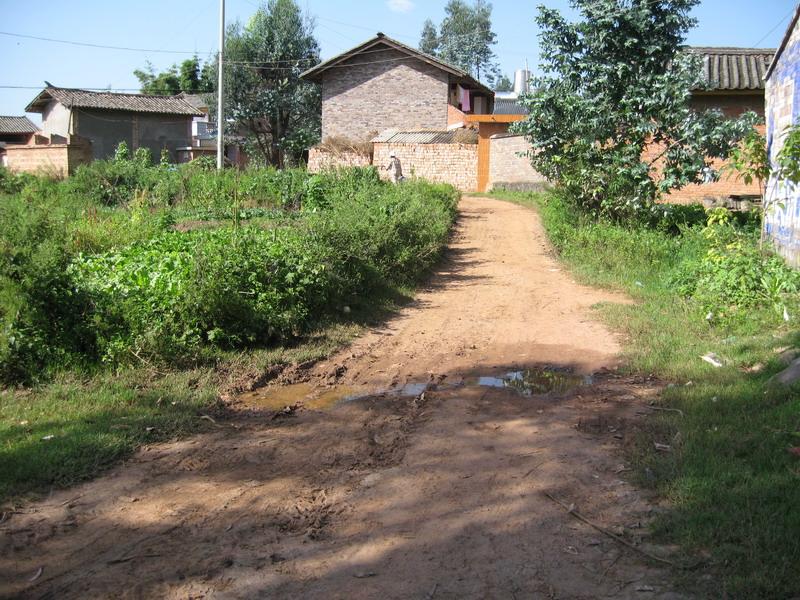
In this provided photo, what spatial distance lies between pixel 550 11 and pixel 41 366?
1193 cm

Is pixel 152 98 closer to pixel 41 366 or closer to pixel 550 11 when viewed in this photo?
pixel 550 11

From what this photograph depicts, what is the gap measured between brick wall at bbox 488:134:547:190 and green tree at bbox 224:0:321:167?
39.5 ft

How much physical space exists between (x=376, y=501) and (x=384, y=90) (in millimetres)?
31689

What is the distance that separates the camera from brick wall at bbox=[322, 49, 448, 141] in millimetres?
33781

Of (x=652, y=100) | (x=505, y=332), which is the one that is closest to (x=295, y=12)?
(x=652, y=100)

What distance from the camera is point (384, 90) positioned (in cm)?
3419

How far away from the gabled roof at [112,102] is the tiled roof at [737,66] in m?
29.0

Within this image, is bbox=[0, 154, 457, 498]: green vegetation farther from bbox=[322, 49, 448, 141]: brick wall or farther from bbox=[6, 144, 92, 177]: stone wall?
bbox=[322, 49, 448, 141]: brick wall

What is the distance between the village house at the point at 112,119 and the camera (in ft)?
124

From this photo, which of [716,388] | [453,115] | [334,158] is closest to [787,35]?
[716,388]

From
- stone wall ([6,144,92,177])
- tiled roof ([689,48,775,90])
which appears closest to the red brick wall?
tiled roof ([689,48,775,90])

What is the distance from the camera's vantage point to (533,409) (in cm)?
624

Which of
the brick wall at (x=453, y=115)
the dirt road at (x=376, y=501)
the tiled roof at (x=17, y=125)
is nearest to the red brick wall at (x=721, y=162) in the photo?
the dirt road at (x=376, y=501)

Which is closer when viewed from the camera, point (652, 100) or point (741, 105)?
point (652, 100)
